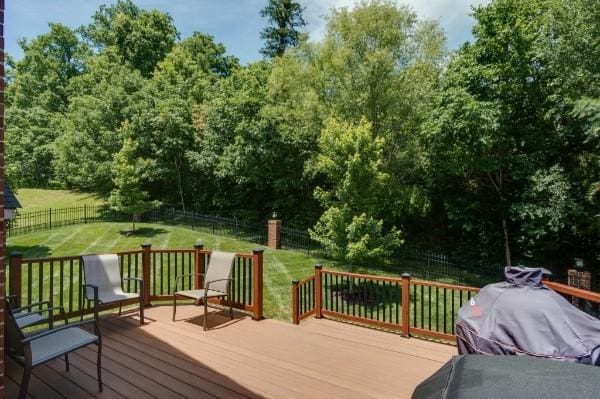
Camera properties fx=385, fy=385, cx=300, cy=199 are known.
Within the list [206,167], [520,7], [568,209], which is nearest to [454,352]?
[568,209]

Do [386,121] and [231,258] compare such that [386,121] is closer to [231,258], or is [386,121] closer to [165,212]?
[231,258]

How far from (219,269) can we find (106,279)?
1.47 meters

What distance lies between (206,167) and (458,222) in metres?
11.1

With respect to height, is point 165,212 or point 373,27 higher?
point 373,27

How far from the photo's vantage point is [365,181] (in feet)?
34.8

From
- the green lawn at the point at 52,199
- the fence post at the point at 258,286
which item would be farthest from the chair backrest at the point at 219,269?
the green lawn at the point at 52,199

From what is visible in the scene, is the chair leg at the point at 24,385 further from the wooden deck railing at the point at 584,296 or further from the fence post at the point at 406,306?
the wooden deck railing at the point at 584,296

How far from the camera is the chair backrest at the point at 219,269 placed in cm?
543

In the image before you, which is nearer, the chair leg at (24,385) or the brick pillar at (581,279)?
the chair leg at (24,385)

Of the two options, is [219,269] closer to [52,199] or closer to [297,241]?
[297,241]

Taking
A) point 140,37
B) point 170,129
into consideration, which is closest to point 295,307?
point 170,129

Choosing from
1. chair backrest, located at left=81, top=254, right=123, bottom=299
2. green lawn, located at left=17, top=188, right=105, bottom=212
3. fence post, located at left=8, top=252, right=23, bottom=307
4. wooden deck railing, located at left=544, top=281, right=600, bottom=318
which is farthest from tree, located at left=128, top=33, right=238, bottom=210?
wooden deck railing, located at left=544, top=281, right=600, bottom=318

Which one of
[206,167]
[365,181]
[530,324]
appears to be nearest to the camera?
[530,324]

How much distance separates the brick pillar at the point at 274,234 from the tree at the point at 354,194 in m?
3.83
